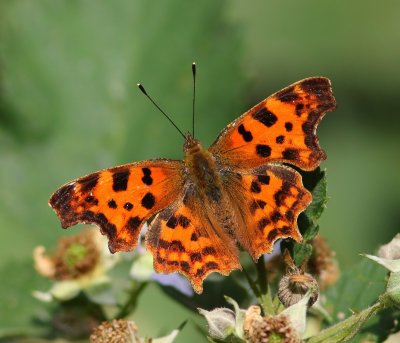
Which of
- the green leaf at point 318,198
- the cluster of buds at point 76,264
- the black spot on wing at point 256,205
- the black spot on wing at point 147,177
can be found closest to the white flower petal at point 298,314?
the green leaf at point 318,198

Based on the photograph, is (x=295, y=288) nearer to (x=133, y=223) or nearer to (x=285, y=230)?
(x=285, y=230)

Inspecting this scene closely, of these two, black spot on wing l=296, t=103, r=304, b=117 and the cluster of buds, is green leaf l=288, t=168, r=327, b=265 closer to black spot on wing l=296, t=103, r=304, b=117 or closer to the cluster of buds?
black spot on wing l=296, t=103, r=304, b=117

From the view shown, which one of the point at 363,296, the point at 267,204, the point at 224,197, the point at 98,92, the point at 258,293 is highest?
the point at 98,92

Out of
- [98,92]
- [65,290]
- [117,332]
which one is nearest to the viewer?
[117,332]

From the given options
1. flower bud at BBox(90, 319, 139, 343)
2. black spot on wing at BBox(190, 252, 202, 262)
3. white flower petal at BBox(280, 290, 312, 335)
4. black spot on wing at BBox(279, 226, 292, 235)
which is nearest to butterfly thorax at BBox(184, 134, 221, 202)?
black spot on wing at BBox(190, 252, 202, 262)

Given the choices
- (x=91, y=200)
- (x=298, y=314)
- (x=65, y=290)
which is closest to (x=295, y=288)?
(x=298, y=314)

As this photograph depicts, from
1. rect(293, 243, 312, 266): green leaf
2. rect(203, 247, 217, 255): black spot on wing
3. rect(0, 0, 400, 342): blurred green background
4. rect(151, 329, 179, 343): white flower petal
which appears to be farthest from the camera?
rect(0, 0, 400, 342): blurred green background

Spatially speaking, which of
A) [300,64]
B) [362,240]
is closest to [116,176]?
[362,240]
